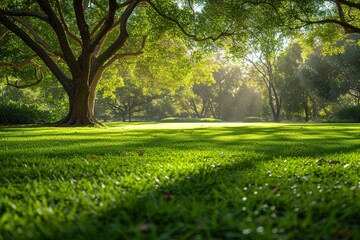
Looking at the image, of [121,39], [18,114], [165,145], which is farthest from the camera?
[18,114]

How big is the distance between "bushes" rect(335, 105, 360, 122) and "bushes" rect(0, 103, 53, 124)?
30.1 meters

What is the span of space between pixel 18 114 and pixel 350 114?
1276 inches

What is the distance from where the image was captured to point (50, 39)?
866 inches

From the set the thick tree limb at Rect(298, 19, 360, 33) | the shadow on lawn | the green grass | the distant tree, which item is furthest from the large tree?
the distant tree

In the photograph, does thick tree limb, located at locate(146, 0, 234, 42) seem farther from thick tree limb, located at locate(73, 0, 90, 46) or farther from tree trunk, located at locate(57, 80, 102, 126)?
tree trunk, located at locate(57, 80, 102, 126)

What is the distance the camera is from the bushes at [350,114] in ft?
109

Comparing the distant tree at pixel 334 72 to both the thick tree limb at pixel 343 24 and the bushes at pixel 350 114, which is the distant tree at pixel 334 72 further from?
the thick tree limb at pixel 343 24

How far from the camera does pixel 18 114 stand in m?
20.6

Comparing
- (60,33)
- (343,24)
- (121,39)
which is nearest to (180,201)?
(121,39)

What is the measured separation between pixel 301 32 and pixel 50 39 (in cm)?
1697

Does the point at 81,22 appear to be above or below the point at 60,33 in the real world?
above

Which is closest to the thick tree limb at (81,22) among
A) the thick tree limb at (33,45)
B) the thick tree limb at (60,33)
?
the thick tree limb at (60,33)

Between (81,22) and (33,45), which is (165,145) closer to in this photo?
(81,22)

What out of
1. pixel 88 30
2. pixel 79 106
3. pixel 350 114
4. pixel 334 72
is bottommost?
pixel 350 114
